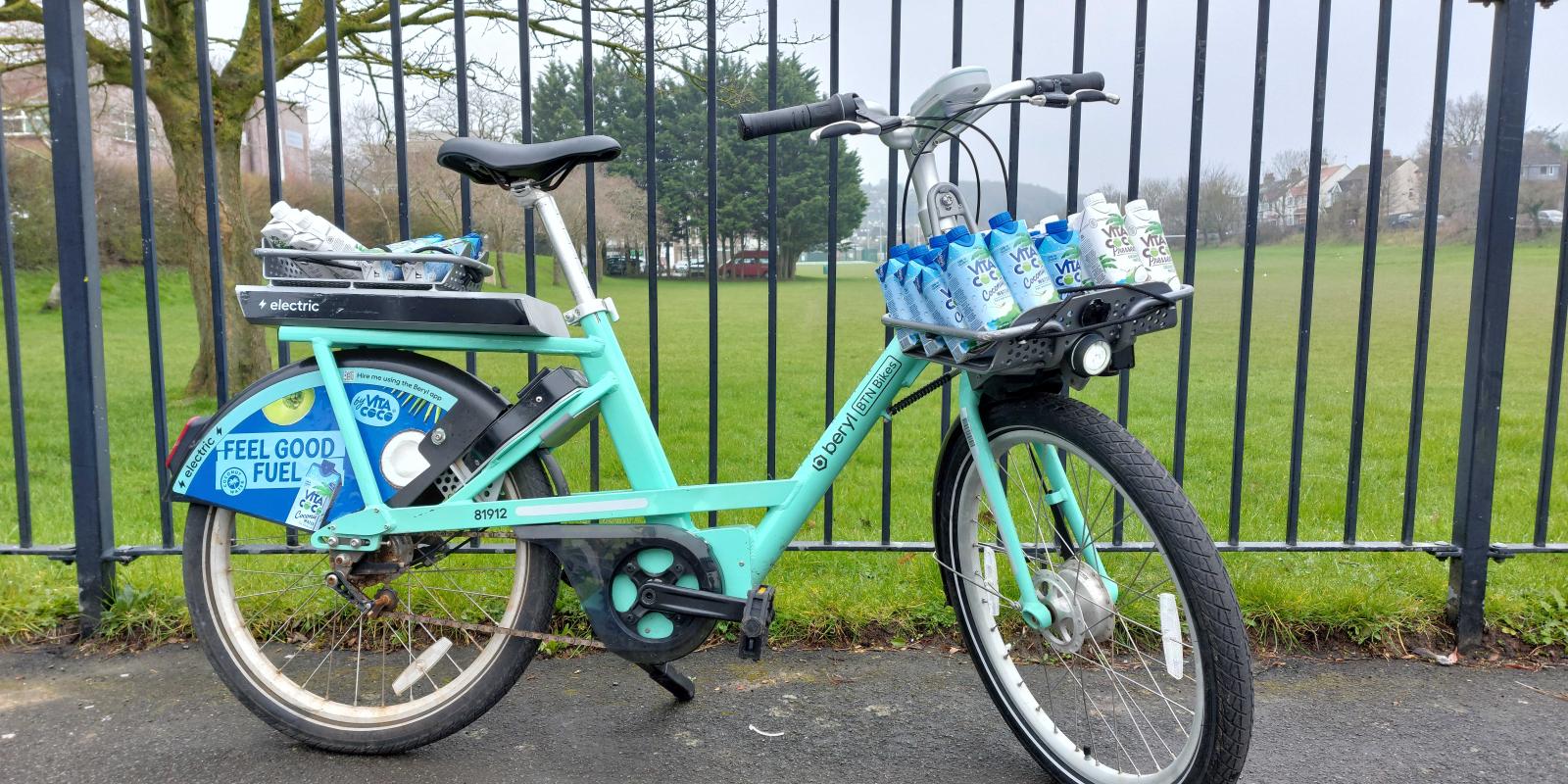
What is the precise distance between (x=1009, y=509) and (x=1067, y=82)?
94cm

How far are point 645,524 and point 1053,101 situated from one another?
4.34 feet

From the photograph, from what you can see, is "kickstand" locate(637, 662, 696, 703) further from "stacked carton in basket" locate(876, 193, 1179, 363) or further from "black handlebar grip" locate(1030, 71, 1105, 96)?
"black handlebar grip" locate(1030, 71, 1105, 96)

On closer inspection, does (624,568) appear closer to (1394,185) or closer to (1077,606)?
(1077,606)

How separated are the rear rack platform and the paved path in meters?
1.06

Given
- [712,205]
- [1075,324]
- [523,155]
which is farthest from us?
[712,205]

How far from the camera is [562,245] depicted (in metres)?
2.39

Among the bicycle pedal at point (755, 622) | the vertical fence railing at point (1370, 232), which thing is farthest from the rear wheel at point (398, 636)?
the vertical fence railing at point (1370, 232)

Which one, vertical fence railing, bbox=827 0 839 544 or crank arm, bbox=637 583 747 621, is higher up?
vertical fence railing, bbox=827 0 839 544

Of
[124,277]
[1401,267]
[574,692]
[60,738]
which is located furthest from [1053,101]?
[124,277]

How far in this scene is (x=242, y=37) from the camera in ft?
29.4

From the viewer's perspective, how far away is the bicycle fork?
6.91 feet

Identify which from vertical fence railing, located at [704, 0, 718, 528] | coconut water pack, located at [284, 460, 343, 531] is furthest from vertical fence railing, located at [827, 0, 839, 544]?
coconut water pack, located at [284, 460, 343, 531]

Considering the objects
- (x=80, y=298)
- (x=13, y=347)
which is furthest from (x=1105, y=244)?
(x=13, y=347)

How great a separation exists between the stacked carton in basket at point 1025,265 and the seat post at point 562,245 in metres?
0.84
